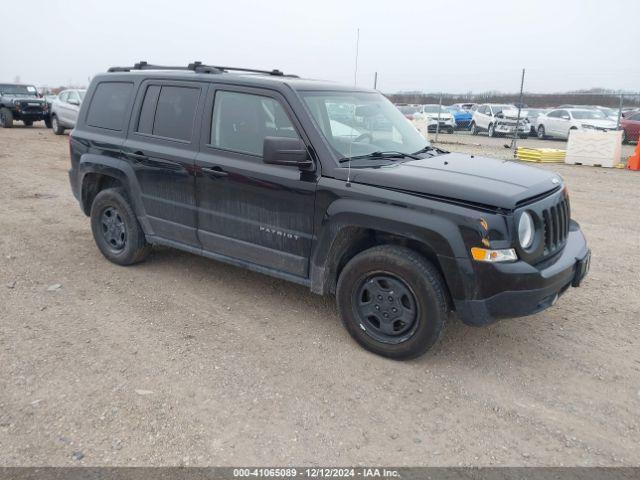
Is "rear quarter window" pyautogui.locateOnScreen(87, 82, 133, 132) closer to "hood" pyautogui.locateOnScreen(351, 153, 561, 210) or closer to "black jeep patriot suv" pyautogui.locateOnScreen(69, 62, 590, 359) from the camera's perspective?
"black jeep patriot suv" pyautogui.locateOnScreen(69, 62, 590, 359)

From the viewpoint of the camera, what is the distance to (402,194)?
3.48 meters

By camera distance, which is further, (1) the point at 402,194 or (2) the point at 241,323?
(2) the point at 241,323

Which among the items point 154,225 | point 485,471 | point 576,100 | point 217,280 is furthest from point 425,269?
point 576,100

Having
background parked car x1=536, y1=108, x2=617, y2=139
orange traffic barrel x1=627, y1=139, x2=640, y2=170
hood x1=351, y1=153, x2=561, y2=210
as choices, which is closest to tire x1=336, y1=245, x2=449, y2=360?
hood x1=351, y1=153, x2=561, y2=210

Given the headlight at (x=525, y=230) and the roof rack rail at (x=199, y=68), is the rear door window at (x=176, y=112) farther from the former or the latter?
the headlight at (x=525, y=230)

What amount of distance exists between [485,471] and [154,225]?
3.57 metres

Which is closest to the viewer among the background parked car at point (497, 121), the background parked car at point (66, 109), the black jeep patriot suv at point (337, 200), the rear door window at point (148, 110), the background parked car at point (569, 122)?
the black jeep patriot suv at point (337, 200)

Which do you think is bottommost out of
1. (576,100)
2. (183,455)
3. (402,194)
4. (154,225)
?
(183,455)

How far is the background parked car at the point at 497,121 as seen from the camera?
23.7 metres

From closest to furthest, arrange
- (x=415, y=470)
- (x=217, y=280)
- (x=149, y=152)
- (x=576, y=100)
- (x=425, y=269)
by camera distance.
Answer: (x=415, y=470) < (x=425, y=269) < (x=149, y=152) < (x=217, y=280) < (x=576, y=100)

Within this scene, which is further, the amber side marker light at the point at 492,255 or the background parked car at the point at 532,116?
the background parked car at the point at 532,116

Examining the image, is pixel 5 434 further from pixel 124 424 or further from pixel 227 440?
pixel 227 440

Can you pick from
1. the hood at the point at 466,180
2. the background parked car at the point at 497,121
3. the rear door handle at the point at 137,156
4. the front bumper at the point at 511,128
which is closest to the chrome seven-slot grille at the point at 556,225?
the hood at the point at 466,180

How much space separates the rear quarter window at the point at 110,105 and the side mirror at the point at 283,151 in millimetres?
2081
